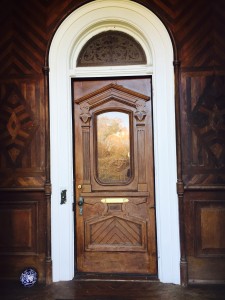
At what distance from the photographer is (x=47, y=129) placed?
330cm

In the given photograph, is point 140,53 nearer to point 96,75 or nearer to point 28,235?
point 96,75

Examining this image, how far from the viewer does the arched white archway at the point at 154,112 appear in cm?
321

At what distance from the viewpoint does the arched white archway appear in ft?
10.5

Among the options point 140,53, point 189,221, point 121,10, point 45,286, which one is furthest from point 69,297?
point 121,10

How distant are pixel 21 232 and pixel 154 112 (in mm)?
1959

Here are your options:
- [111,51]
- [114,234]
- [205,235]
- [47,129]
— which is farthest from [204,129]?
[47,129]

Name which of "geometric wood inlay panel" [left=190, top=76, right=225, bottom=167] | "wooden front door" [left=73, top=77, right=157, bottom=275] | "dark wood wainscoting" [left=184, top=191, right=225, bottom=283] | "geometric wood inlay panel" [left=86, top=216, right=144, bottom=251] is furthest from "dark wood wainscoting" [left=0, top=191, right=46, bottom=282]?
"geometric wood inlay panel" [left=190, top=76, right=225, bottom=167]

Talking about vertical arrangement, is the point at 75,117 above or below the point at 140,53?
below

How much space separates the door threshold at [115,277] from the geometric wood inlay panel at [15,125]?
4.77ft

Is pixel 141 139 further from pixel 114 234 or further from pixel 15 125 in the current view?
pixel 15 125

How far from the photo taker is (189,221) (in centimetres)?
319

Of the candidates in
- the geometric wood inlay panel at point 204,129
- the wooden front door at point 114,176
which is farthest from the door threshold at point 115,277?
the geometric wood inlay panel at point 204,129

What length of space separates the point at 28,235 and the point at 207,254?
1925mm

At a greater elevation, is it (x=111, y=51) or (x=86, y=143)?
(x=111, y=51)
